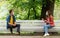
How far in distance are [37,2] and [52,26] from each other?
3.24 meters

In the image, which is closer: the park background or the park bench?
the park bench

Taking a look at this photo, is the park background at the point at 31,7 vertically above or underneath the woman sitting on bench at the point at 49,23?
above

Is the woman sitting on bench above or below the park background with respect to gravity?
below

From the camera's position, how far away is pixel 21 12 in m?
15.8

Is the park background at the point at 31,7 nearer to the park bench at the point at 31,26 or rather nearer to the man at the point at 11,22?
the park bench at the point at 31,26

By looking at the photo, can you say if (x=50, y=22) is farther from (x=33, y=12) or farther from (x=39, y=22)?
(x=33, y=12)

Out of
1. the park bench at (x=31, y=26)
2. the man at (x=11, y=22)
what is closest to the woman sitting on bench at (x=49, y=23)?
the park bench at (x=31, y=26)

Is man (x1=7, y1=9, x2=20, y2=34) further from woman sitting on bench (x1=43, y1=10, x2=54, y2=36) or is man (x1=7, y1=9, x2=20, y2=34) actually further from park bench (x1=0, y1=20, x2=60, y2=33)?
woman sitting on bench (x1=43, y1=10, x2=54, y2=36)

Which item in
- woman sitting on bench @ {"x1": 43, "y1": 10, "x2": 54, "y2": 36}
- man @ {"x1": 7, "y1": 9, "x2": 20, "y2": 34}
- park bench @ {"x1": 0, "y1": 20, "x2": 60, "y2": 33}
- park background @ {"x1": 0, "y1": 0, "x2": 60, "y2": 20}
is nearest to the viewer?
woman sitting on bench @ {"x1": 43, "y1": 10, "x2": 54, "y2": 36}

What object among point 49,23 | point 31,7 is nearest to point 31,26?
point 49,23

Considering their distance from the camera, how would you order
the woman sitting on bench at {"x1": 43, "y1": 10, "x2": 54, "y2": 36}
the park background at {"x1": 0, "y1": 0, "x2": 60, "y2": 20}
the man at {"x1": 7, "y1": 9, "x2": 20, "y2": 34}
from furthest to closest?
the park background at {"x1": 0, "y1": 0, "x2": 60, "y2": 20} → the man at {"x1": 7, "y1": 9, "x2": 20, "y2": 34} → the woman sitting on bench at {"x1": 43, "y1": 10, "x2": 54, "y2": 36}

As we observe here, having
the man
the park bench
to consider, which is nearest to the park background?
the park bench

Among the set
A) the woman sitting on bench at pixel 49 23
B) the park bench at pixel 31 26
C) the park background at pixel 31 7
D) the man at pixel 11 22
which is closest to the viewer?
the woman sitting on bench at pixel 49 23

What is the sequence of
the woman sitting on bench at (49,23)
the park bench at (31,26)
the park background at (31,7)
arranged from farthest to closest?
1. the park background at (31,7)
2. the park bench at (31,26)
3. the woman sitting on bench at (49,23)
